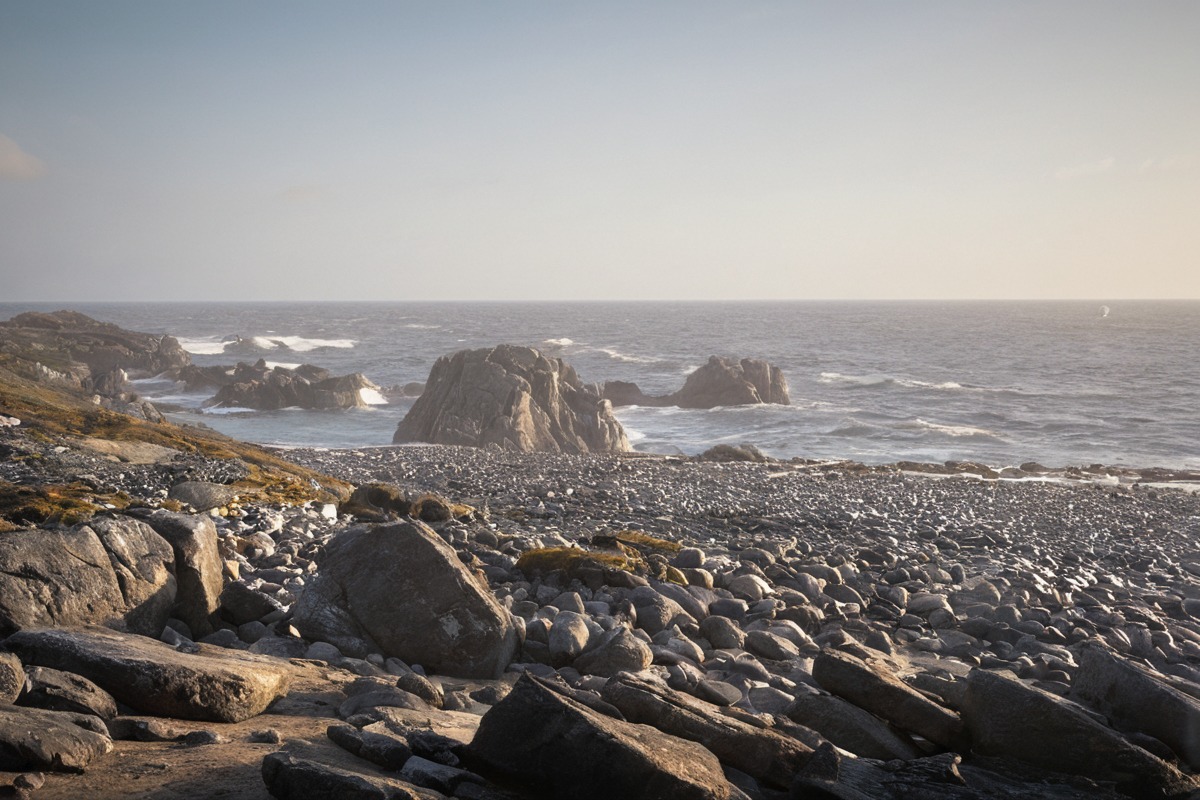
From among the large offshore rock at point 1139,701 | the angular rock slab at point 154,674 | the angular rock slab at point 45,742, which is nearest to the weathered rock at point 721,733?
the angular rock slab at point 154,674

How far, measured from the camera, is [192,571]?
745 cm

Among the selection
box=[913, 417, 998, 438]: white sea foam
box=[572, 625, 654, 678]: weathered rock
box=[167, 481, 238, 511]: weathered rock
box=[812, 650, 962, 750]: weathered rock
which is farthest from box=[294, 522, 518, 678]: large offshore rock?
box=[913, 417, 998, 438]: white sea foam

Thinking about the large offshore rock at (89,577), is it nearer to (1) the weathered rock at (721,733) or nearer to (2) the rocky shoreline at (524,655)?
(2) the rocky shoreline at (524,655)

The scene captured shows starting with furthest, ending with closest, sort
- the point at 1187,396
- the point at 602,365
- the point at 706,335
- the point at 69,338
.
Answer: the point at 706,335, the point at 602,365, the point at 69,338, the point at 1187,396

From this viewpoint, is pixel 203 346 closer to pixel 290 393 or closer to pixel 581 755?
pixel 290 393

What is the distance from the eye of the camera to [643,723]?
5.49 m

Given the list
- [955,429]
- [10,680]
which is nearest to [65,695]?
[10,680]

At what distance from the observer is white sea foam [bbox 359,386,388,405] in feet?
175

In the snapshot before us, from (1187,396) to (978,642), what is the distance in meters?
57.6

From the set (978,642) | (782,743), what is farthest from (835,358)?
(782,743)

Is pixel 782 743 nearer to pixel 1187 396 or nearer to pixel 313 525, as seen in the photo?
pixel 313 525

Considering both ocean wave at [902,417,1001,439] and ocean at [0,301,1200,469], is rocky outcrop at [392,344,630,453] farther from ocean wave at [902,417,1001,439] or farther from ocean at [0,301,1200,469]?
ocean wave at [902,417,1001,439]

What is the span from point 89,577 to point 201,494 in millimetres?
6317

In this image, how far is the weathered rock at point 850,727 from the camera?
6.01m
